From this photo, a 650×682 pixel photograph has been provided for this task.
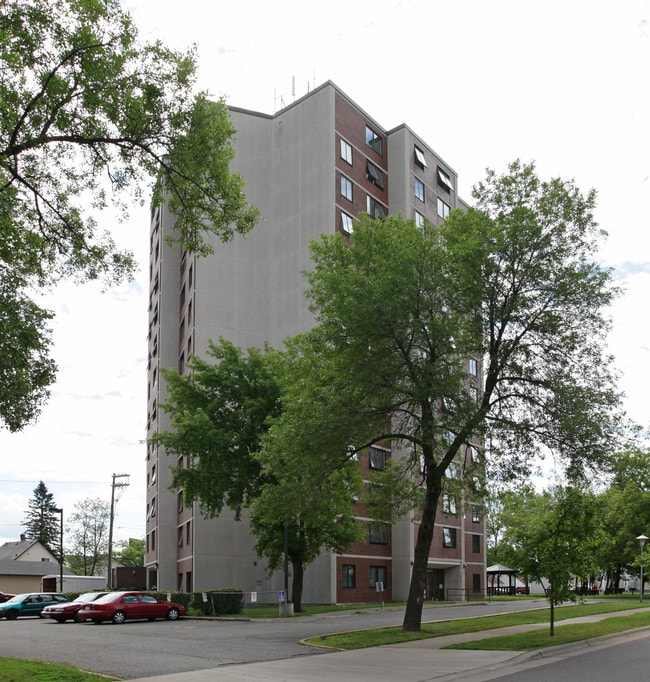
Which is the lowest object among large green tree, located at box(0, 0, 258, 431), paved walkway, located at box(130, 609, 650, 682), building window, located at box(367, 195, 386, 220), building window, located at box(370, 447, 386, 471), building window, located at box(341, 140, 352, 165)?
paved walkway, located at box(130, 609, 650, 682)

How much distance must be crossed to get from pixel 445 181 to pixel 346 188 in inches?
490

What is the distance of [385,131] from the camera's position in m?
58.2

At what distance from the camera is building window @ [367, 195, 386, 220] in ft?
178

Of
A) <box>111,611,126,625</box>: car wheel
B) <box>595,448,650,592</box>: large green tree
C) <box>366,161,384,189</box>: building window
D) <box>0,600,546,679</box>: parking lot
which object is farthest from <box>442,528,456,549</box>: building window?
<box>111,611,126,625</box>: car wheel

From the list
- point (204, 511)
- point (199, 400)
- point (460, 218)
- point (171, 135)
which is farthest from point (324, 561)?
point (171, 135)

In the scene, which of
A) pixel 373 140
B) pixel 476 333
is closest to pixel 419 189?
pixel 373 140

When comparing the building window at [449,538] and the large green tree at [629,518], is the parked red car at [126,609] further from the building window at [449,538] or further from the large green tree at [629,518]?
the large green tree at [629,518]

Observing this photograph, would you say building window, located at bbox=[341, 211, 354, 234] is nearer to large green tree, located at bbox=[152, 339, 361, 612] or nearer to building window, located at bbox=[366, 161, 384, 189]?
building window, located at bbox=[366, 161, 384, 189]

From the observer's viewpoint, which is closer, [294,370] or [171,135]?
[171,135]

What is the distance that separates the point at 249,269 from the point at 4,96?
40985mm

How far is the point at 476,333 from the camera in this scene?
73.7ft

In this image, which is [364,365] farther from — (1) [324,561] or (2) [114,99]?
(1) [324,561]

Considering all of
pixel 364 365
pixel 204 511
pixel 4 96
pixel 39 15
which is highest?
pixel 39 15

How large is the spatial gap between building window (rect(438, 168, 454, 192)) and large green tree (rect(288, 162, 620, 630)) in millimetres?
38459
